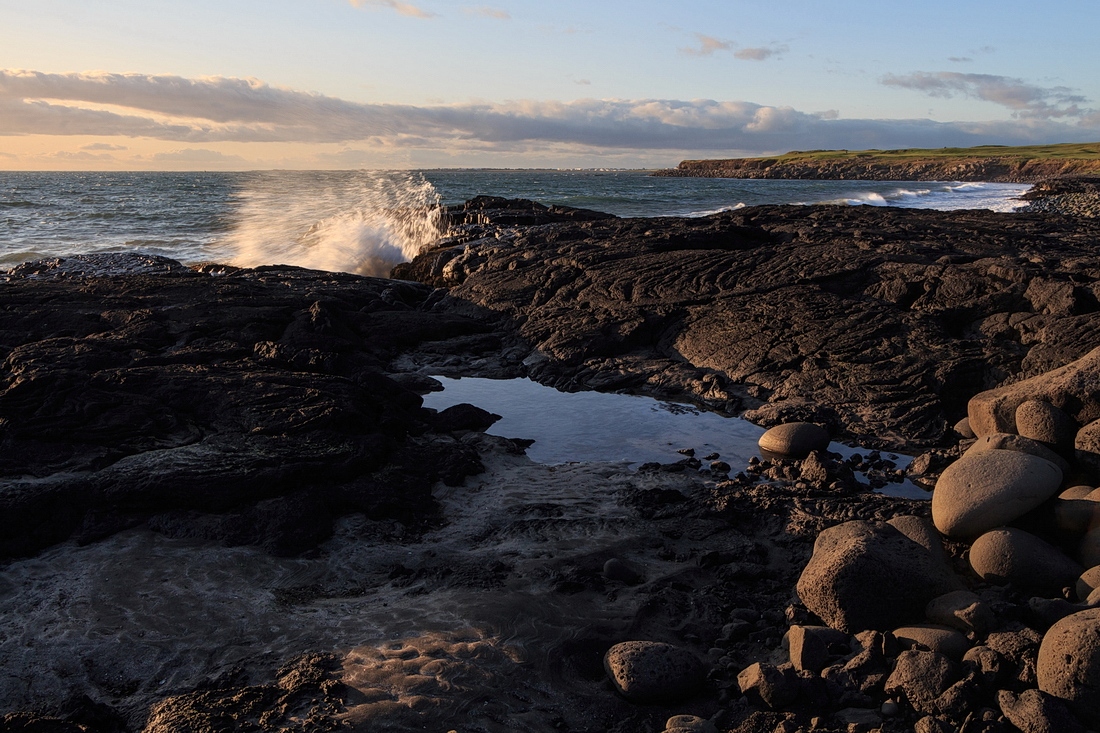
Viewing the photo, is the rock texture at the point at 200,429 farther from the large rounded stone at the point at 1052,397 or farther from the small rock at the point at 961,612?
the large rounded stone at the point at 1052,397

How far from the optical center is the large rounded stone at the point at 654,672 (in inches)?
181

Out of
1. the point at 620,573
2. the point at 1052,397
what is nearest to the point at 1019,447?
the point at 1052,397

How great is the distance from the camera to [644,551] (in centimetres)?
645

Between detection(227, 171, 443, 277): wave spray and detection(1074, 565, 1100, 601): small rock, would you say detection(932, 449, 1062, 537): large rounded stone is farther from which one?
detection(227, 171, 443, 277): wave spray

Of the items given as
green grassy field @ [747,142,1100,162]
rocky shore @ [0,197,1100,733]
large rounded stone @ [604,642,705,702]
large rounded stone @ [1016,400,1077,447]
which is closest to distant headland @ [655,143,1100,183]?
green grassy field @ [747,142,1100,162]

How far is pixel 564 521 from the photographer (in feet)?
22.6

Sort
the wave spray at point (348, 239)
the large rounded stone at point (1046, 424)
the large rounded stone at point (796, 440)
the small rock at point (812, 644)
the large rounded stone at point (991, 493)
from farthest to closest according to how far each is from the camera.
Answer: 1. the wave spray at point (348, 239)
2. the large rounded stone at point (796, 440)
3. the large rounded stone at point (1046, 424)
4. the large rounded stone at point (991, 493)
5. the small rock at point (812, 644)

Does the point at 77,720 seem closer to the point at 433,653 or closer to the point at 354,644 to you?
the point at 354,644

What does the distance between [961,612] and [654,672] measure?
78.0 inches

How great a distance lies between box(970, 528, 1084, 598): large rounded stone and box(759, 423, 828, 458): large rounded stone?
2992 mm

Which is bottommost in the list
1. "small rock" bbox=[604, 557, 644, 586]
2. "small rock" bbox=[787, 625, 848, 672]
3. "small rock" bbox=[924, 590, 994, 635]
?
"small rock" bbox=[604, 557, 644, 586]

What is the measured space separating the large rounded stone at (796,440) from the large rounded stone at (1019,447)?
1871 millimetres

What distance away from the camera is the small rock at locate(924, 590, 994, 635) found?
15.8 feet

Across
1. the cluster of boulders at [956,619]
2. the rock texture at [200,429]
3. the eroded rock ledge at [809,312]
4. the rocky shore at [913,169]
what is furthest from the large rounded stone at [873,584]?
the rocky shore at [913,169]
